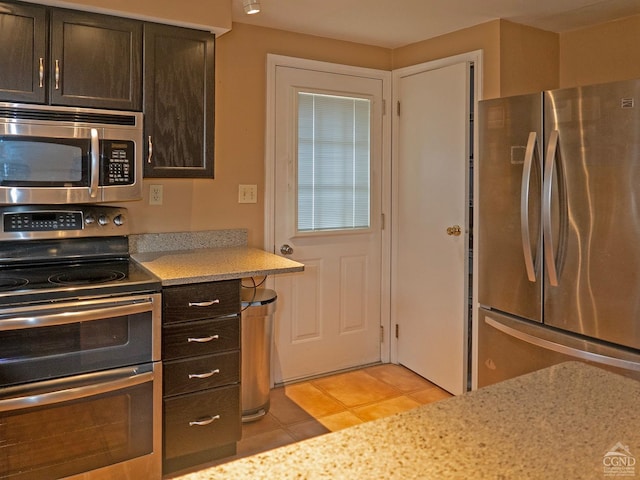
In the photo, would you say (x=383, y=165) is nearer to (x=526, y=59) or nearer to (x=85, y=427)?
(x=526, y=59)

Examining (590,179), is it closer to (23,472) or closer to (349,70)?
(349,70)

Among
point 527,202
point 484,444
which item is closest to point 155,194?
point 527,202

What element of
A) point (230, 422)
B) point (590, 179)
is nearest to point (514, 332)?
point (590, 179)

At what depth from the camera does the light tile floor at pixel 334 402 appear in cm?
278

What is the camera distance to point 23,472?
199 centimetres

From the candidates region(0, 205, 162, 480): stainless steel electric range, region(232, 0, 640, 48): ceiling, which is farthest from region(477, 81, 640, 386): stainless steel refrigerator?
region(0, 205, 162, 480): stainless steel electric range

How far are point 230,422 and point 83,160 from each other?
4.41 ft

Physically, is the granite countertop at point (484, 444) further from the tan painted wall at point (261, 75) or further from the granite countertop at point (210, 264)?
the tan painted wall at point (261, 75)

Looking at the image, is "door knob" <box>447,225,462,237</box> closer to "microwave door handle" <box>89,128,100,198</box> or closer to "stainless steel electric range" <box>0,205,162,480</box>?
"stainless steel electric range" <box>0,205,162,480</box>

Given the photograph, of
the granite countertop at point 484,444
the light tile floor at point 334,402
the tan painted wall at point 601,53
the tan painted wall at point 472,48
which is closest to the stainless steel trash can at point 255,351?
the light tile floor at point 334,402

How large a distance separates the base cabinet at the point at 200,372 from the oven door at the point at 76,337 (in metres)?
0.09

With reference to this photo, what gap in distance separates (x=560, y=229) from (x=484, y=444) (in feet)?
5.76

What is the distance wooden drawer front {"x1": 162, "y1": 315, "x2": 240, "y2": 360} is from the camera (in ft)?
7.46

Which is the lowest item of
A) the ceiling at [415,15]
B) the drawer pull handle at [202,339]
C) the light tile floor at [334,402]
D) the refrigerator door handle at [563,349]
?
the light tile floor at [334,402]
